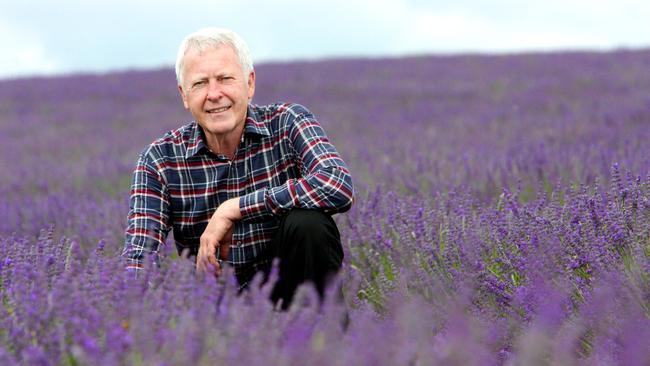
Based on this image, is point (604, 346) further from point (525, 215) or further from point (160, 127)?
point (160, 127)

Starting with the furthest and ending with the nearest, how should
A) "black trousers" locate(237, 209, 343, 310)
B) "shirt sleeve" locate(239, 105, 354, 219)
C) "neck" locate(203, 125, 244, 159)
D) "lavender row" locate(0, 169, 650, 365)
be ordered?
"neck" locate(203, 125, 244, 159), "shirt sleeve" locate(239, 105, 354, 219), "black trousers" locate(237, 209, 343, 310), "lavender row" locate(0, 169, 650, 365)

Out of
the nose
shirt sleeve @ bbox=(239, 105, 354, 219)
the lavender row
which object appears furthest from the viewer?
the nose

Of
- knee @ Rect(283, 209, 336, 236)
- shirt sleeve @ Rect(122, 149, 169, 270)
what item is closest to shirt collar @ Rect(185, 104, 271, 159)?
shirt sleeve @ Rect(122, 149, 169, 270)

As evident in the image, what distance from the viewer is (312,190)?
2.68 meters

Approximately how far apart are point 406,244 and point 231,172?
0.73 meters

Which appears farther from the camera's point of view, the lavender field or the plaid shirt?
the plaid shirt

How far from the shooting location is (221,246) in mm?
2865

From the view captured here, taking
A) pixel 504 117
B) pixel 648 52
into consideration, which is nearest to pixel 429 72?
pixel 648 52

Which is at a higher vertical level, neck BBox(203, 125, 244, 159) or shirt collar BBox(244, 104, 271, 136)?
shirt collar BBox(244, 104, 271, 136)

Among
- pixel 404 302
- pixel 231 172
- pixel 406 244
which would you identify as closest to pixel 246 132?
pixel 231 172

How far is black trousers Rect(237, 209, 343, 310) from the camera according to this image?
2.58m

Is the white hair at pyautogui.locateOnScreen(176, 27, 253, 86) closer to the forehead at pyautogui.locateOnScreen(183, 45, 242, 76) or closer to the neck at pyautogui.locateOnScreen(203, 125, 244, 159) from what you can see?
the forehead at pyautogui.locateOnScreen(183, 45, 242, 76)

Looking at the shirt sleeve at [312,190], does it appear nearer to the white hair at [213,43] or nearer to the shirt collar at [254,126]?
the shirt collar at [254,126]

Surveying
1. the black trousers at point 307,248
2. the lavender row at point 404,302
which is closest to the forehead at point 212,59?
the black trousers at point 307,248
